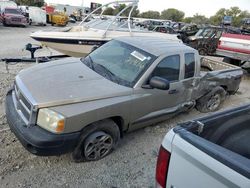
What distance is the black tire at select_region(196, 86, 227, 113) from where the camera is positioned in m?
5.48

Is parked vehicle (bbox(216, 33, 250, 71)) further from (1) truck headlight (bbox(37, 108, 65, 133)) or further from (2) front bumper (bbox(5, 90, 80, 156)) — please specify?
(1) truck headlight (bbox(37, 108, 65, 133))

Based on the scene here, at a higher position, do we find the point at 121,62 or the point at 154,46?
the point at 154,46

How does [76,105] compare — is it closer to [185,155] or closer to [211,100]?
[185,155]

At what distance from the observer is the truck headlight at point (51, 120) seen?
2.95 meters

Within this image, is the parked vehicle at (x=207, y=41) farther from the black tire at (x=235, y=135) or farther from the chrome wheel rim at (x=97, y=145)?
the black tire at (x=235, y=135)

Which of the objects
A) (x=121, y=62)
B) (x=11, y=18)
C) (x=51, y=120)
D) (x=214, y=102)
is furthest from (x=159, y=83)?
(x=11, y=18)

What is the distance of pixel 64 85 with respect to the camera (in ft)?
11.1

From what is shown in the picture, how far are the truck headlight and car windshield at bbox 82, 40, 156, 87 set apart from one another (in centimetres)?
112

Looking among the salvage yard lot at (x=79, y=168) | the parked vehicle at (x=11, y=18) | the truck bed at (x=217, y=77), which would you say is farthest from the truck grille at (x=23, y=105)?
the parked vehicle at (x=11, y=18)

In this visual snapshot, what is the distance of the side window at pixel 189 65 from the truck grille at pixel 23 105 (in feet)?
8.80

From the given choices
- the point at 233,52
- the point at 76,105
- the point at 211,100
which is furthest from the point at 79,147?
the point at 233,52

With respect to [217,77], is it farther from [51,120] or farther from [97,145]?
[51,120]

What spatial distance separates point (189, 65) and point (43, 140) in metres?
2.88

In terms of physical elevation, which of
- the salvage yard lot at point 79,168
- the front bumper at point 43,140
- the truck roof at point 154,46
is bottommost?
the salvage yard lot at point 79,168
